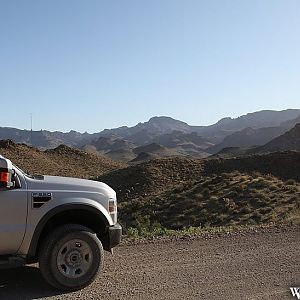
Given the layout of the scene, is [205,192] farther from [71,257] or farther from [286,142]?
[286,142]

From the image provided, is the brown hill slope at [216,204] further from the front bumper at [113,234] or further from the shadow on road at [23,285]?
the front bumper at [113,234]

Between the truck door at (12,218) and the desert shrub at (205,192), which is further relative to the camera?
the desert shrub at (205,192)

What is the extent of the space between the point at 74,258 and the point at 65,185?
98 cm

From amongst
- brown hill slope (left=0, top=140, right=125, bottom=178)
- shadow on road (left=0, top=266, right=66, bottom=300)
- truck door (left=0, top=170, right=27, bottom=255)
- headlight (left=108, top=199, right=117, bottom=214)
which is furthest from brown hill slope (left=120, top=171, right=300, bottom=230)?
brown hill slope (left=0, top=140, right=125, bottom=178)

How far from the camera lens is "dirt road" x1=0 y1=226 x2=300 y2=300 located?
6.33 meters

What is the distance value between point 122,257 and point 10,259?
2.53 m

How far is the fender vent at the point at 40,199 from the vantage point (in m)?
6.27

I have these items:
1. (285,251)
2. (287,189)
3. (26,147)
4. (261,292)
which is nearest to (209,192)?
(287,189)

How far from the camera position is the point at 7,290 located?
633cm

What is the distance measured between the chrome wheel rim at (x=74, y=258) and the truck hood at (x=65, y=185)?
0.70 meters

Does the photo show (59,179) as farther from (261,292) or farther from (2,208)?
(261,292)
